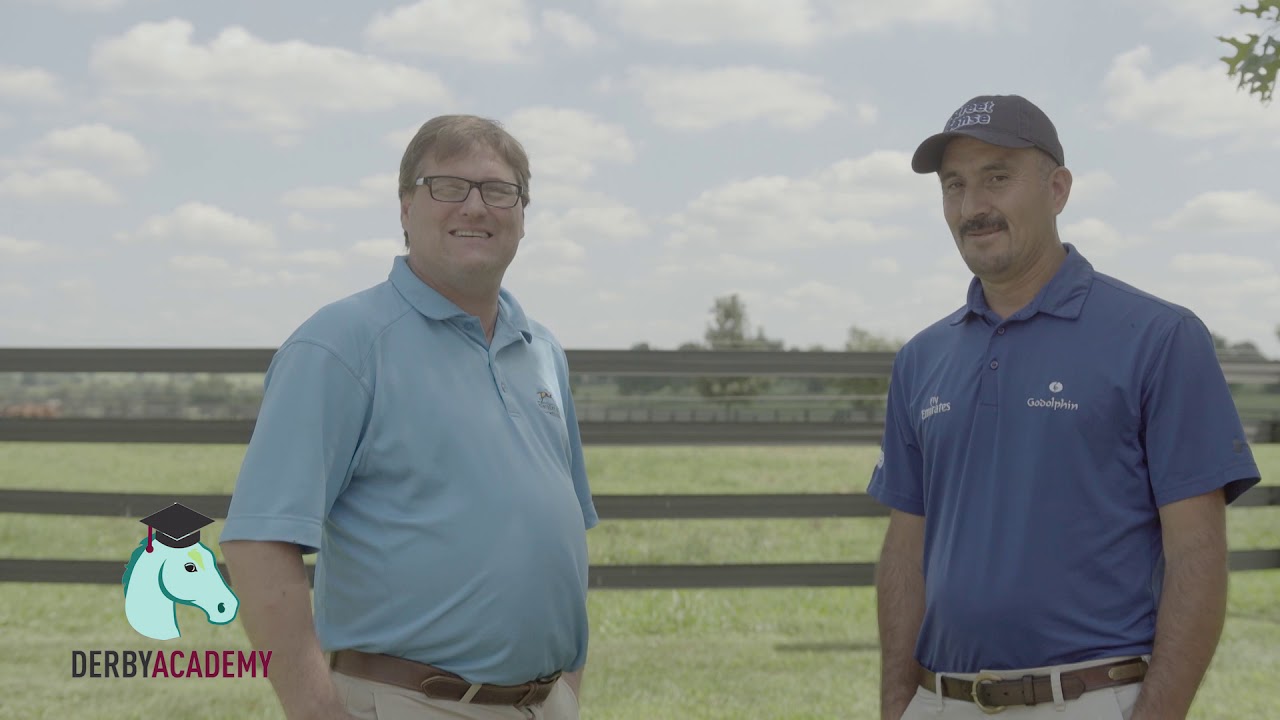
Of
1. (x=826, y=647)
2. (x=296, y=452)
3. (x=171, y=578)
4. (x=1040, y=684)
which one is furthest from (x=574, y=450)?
(x=171, y=578)

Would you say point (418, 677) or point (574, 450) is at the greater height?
point (574, 450)

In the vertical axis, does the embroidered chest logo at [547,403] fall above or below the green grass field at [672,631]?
above

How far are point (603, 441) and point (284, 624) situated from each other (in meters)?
3.29

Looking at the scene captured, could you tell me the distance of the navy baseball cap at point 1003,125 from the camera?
8.21 ft

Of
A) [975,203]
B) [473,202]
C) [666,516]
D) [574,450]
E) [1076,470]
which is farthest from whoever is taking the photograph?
[666,516]

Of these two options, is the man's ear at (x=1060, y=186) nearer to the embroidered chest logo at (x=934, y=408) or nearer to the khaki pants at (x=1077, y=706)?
the embroidered chest logo at (x=934, y=408)

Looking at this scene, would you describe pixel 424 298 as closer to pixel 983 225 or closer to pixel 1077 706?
pixel 983 225

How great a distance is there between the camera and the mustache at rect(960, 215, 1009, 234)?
99.0 inches

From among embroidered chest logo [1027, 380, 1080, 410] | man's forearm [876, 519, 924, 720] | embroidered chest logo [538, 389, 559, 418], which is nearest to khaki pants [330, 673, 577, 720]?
embroidered chest logo [538, 389, 559, 418]

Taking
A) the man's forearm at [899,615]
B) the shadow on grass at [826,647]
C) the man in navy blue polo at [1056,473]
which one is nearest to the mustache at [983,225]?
the man in navy blue polo at [1056,473]

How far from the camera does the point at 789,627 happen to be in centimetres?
575

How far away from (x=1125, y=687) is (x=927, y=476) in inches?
24.0

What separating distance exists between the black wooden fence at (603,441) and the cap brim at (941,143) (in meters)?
2.85

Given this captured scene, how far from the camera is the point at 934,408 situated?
8.45 feet
